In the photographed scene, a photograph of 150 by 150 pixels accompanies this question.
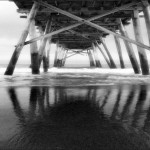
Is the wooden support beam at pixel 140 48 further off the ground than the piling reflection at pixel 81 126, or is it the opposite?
the wooden support beam at pixel 140 48

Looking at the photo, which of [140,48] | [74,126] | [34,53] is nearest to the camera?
[74,126]

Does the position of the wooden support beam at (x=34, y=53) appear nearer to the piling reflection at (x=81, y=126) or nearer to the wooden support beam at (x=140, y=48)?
the wooden support beam at (x=140, y=48)

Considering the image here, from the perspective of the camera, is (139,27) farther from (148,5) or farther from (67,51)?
(67,51)

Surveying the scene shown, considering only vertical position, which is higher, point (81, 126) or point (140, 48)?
point (140, 48)

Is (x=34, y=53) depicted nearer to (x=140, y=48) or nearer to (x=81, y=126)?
(x=140, y=48)

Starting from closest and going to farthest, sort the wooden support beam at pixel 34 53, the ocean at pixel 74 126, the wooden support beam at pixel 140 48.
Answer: the ocean at pixel 74 126
the wooden support beam at pixel 140 48
the wooden support beam at pixel 34 53

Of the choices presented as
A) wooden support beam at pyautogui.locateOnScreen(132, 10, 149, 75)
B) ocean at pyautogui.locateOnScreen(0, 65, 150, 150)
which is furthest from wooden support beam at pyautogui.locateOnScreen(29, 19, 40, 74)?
ocean at pyautogui.locateOnScreen(0, 65, 150, 150)

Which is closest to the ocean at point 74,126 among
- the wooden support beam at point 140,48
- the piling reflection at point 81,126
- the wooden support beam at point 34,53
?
the piling reflection at point 81,126

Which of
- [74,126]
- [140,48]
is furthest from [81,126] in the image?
[140,48]

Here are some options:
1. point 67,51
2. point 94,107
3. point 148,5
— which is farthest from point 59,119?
point 67,51

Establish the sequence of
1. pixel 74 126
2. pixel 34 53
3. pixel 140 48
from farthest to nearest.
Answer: pixel 34 53
pixel 140 48
pixel 74 126

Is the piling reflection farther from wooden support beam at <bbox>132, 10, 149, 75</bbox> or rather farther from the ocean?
wooden support beam at <bbox>132, 10, 149, 75</bbox>

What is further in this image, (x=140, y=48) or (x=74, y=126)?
(x=140, y=48)

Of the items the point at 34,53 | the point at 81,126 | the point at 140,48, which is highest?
the point at 140,48
